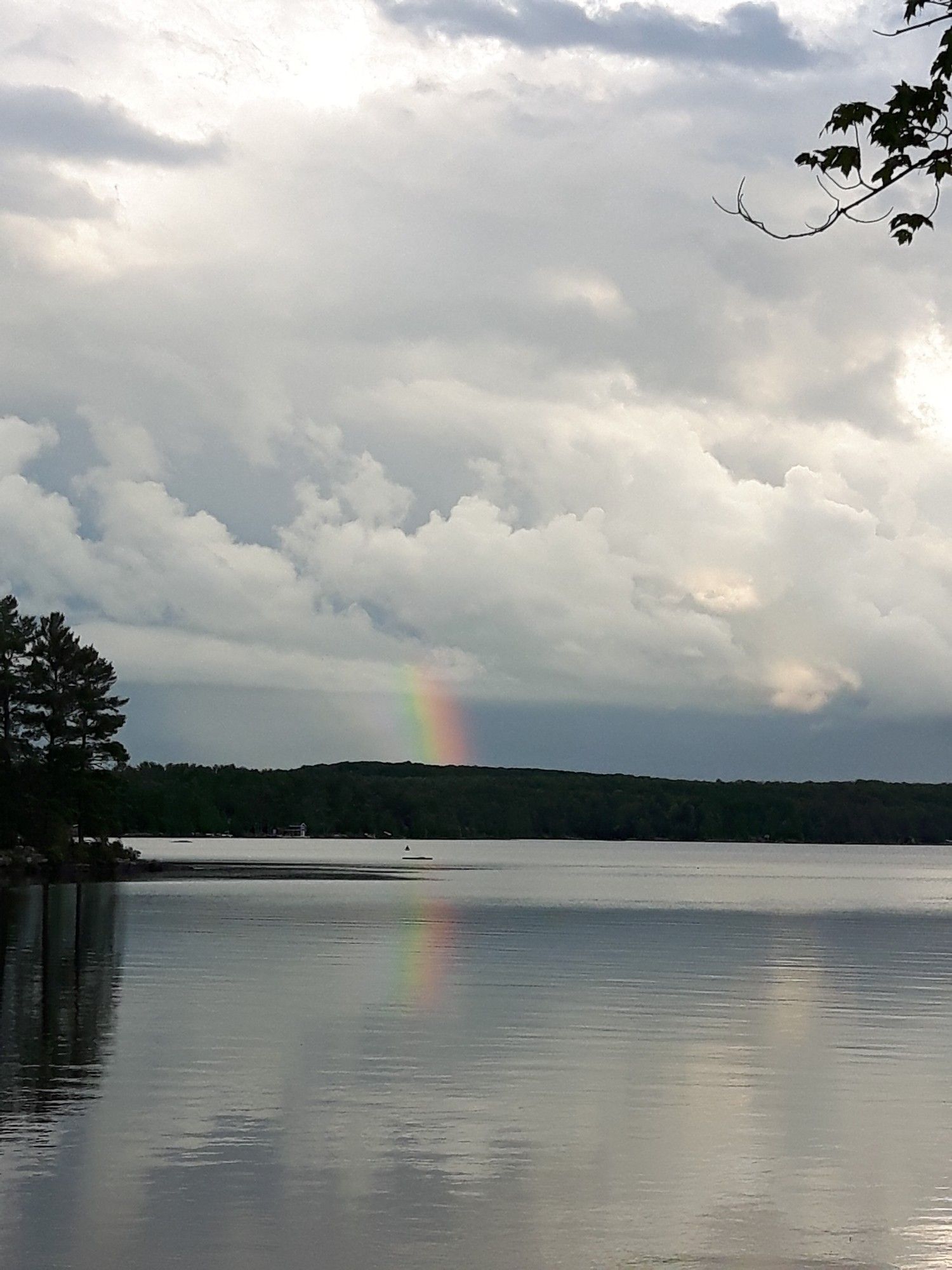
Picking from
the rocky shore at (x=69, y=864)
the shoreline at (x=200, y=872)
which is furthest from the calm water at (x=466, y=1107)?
the shoreline at (x=200, y=872)

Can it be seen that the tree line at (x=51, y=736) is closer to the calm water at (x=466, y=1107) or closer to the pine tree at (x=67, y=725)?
the pine tree at (x=67, y=725)

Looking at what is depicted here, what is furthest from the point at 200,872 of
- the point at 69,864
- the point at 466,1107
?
the point at 466,1107

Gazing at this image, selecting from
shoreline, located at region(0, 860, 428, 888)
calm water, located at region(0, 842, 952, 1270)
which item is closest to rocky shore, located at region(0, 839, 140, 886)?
shoreline, located at region(0, 860, 428, 888)

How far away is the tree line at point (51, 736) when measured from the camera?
111562mm

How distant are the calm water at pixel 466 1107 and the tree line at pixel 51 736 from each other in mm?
56996

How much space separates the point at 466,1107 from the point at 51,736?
93.0 metres

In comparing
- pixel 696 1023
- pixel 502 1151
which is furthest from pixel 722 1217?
pixel 696 1023

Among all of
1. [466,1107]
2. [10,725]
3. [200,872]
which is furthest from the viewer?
[200,872]

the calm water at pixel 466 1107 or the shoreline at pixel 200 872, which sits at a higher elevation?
the shoreline at pixel 200 872

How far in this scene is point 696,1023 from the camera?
35719mm

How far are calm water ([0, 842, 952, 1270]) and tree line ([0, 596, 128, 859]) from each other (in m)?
57.0

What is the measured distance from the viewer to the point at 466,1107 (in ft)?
81.1

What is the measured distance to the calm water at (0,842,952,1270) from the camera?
17.3 metres

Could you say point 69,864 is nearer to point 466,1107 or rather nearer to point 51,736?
point 51,736
